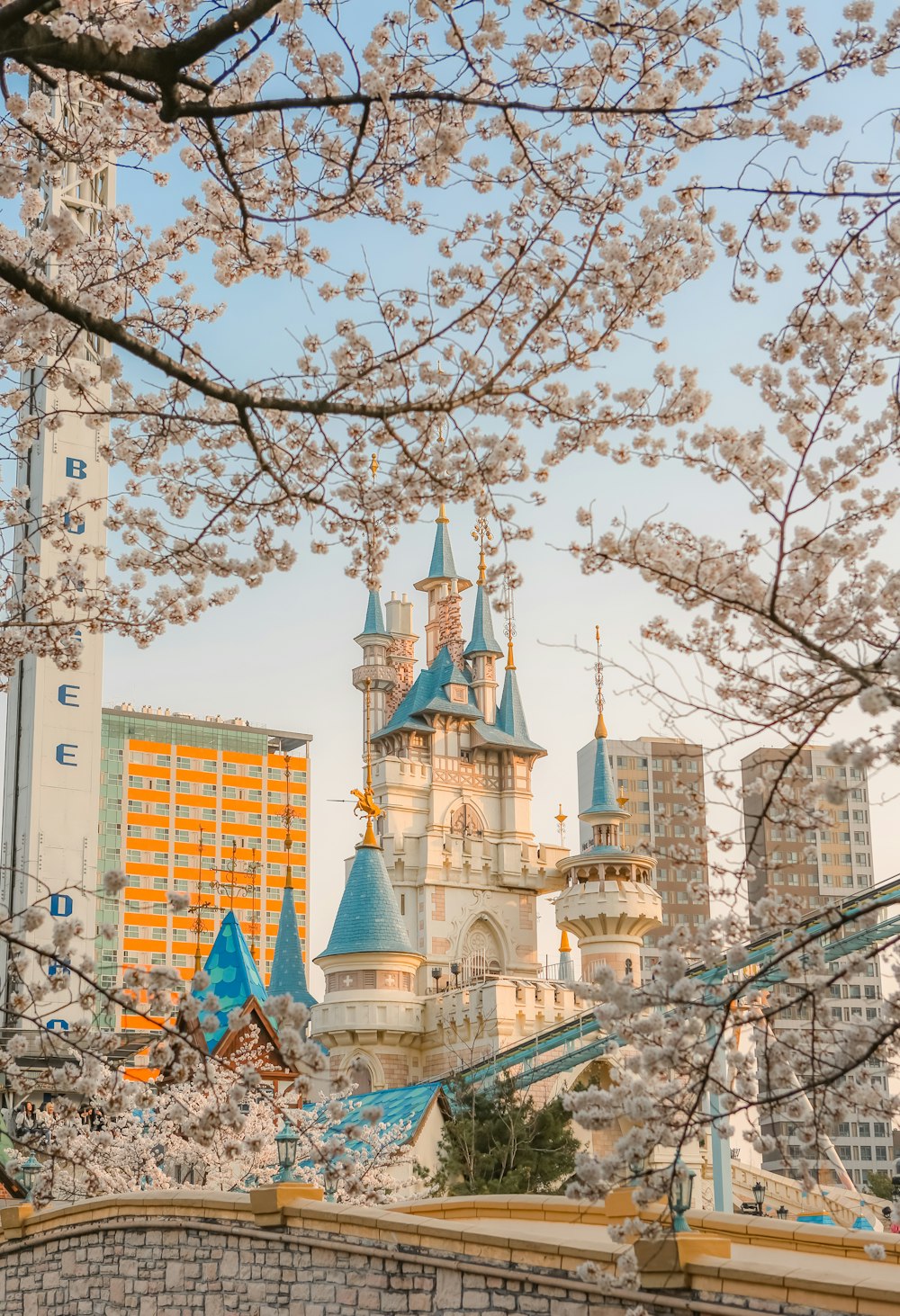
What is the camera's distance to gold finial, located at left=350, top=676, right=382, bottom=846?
172ft

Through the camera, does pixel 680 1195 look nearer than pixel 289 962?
Yes

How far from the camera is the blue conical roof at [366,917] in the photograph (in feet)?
167

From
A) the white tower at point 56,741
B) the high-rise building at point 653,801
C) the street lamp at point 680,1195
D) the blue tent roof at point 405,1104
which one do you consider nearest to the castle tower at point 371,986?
the blue tent roof at point 405,1104

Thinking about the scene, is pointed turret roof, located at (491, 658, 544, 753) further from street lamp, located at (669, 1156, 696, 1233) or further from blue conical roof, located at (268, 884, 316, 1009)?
street lamp, located at (669, 1156, 696, 1233)

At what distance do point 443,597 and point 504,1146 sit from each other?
112 ft

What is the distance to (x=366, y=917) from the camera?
168ft

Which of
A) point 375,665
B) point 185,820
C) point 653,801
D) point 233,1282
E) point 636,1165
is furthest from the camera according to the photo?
point 185,820

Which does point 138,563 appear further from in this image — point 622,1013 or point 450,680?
point 450,680

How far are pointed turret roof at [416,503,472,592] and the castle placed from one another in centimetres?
8

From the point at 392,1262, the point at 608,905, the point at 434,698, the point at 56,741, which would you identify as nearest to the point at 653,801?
the point at 434,698

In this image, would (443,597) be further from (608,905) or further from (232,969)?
(232,969)

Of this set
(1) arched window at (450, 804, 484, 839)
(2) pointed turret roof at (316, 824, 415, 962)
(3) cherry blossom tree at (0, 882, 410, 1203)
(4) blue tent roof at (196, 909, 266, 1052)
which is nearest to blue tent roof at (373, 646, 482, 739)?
(1) arched window at (450, 804, 484, 839)

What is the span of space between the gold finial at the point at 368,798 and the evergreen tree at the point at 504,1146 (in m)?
15.2

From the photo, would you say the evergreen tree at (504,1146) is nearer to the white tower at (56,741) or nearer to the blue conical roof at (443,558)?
the white tower at (56,741)
